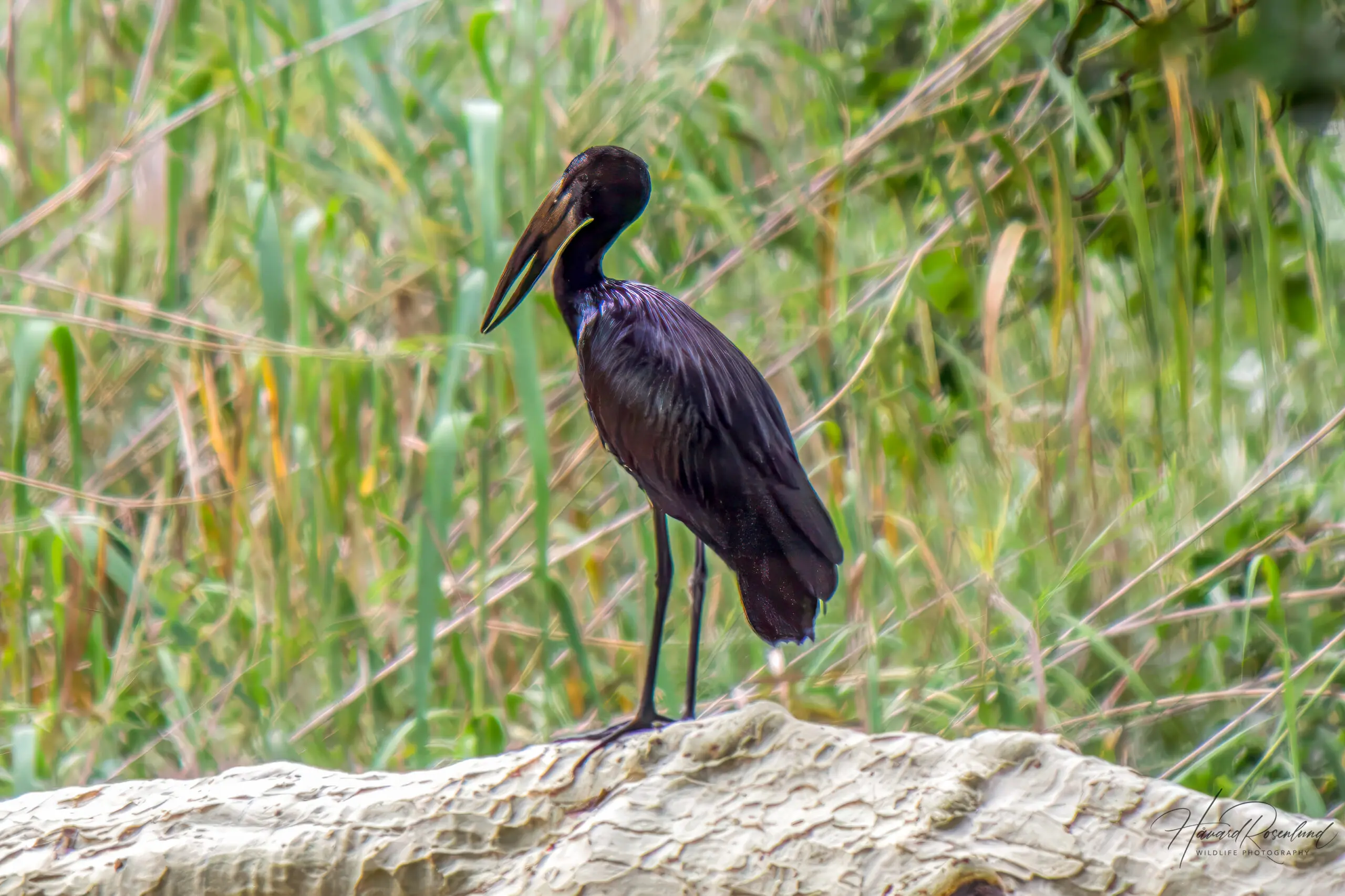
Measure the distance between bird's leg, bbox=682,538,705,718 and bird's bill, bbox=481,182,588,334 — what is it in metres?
0.31

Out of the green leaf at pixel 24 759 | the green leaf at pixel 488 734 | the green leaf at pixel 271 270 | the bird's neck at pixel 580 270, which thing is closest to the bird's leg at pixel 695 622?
the bird's neck at pixel 580 270

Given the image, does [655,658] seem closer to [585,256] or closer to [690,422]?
[690,422]

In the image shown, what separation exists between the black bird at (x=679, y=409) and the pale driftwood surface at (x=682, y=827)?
10cm

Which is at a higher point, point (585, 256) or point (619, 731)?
point (585, 256)

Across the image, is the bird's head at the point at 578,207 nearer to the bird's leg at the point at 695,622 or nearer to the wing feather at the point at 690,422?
the wing feather at the point at 690,422

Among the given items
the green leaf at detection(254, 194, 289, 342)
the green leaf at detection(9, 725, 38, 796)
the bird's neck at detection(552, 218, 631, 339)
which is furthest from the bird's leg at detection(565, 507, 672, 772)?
the green leaf at detection(9, 725, 38, 796)

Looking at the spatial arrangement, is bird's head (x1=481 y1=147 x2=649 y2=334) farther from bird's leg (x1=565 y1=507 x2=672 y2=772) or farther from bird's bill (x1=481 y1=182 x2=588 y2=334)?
bird's leg (x1=565 y1=507 x2=672 y2=772)

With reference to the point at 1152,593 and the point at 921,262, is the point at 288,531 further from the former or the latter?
the point at 1152,593

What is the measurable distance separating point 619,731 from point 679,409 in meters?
0.34

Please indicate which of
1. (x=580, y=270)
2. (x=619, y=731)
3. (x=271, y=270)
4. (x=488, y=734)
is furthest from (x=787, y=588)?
(x=271, y=270)

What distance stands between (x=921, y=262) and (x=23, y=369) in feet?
4.19

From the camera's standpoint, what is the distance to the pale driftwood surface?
3.19 feet

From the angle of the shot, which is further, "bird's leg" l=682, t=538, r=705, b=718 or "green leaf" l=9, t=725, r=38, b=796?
"green leaf" l=9, t=725, r=38, b=796

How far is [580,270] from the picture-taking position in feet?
3.76
